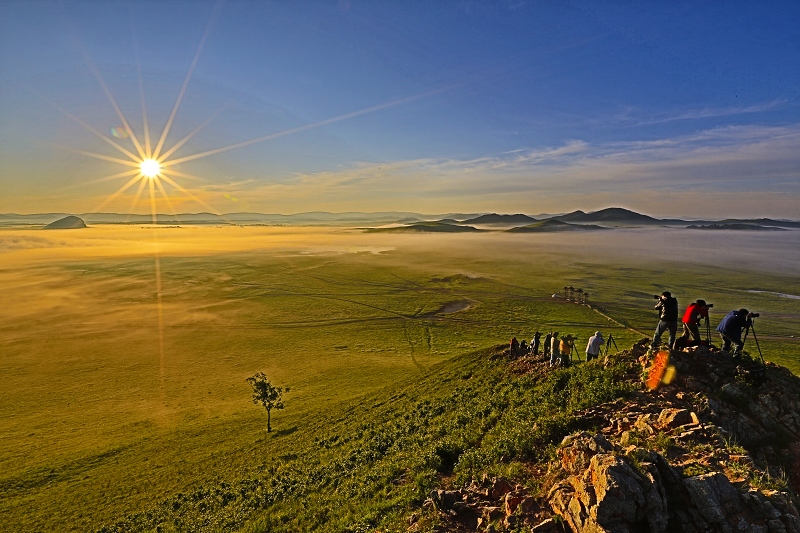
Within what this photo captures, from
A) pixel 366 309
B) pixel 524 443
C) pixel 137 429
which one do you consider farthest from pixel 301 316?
pixel 524 443

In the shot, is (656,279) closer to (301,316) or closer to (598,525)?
(301,316)

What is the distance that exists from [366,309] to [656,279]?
12354 centimetres

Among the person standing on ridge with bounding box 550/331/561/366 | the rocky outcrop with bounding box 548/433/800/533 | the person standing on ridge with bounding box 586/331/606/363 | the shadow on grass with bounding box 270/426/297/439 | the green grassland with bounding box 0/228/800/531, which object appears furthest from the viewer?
the shadow on grass with bounding box 270/426/297/439

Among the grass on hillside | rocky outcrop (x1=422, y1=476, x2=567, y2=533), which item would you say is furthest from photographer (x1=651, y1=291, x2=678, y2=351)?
rocky outcrop (x1=422, y1=476, x2=567, y2=533)

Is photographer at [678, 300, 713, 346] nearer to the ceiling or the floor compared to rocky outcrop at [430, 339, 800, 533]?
nearer to the ceiling

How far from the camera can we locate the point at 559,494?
31.5 feet

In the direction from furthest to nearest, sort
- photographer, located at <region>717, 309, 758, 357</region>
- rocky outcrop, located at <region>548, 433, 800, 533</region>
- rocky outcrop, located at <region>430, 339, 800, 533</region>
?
photographer, located at <region>717, 309, 758, 357</region>, rocky outcrop, located at <region>430, 339, 800, 533</region>, rocky outcrop, located at <region>548, 433, 800, 533</region>

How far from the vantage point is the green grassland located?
25.1 meters

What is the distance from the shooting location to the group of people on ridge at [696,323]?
15.5 m

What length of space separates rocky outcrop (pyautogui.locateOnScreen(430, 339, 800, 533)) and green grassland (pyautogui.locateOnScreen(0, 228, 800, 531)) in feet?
11.3

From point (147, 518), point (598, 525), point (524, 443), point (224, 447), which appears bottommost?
point (224, 447)

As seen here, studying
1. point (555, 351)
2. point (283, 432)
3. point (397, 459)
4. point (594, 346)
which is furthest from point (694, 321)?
point (283, 432)

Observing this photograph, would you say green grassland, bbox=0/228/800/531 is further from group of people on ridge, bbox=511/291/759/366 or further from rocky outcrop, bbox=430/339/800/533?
group of people on ridge, bbox=511/291/759/366

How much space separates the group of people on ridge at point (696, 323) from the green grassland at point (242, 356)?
6.77 metres
